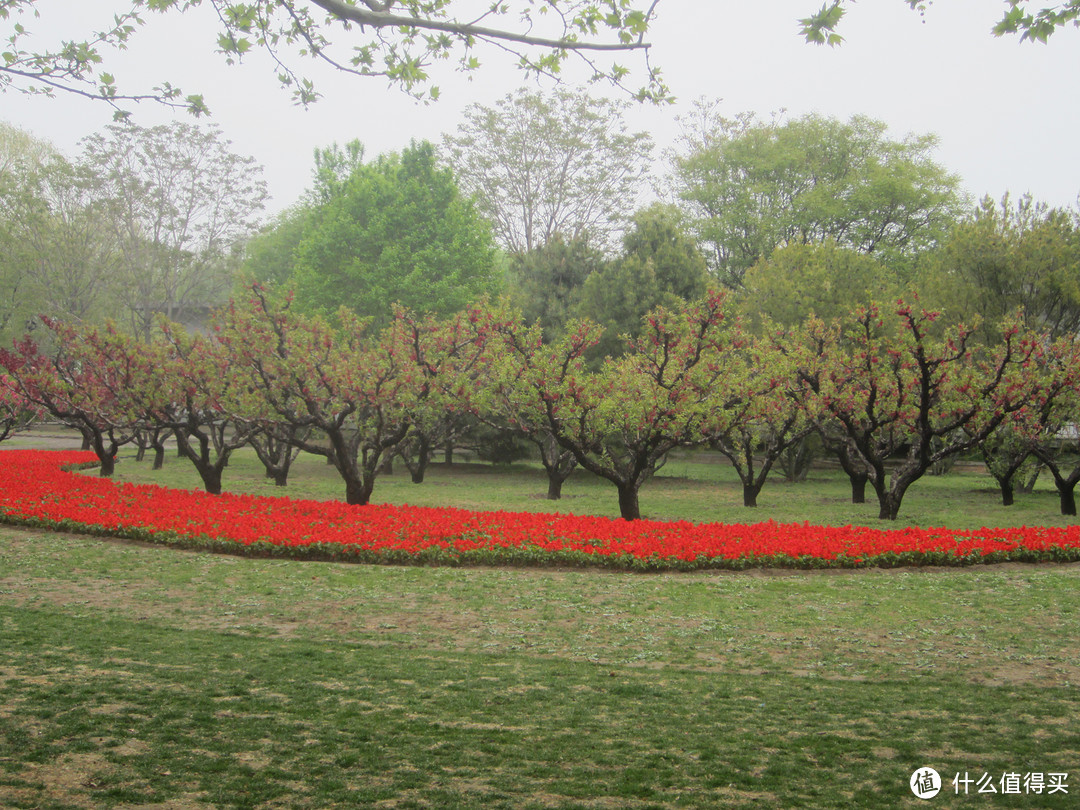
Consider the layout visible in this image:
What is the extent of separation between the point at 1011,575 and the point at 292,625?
916cm

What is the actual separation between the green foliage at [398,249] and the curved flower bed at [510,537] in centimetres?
1793

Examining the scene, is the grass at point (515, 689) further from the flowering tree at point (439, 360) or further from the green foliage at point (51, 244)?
the green foliage at point (51, 244)

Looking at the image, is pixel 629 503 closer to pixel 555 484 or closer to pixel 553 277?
pixel 555 484

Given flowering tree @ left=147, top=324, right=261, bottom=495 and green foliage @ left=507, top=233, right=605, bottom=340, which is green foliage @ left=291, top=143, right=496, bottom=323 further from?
flowering tree @ left=147, top=324, right=261, bottom=495

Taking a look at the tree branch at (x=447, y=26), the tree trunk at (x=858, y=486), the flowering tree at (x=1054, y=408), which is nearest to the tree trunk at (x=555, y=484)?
the tree trunk at (x=858, y=486)

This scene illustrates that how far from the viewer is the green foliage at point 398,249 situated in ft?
103

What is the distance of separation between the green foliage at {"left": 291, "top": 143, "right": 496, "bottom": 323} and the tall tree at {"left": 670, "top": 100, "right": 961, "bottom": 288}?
13.3m

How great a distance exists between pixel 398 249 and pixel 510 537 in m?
21.8

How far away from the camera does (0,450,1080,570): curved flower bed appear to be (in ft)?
36.9

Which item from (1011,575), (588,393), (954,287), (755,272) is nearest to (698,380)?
(588,393)

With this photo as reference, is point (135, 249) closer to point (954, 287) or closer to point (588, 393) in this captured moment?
point (588, 393)

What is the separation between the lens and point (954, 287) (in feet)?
81.9

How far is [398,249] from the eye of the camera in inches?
1238

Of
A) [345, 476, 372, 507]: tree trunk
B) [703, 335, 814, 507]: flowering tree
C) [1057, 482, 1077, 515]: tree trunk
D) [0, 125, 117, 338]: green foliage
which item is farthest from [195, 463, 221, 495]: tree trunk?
[0, 125, 117, 338]: green foliage
